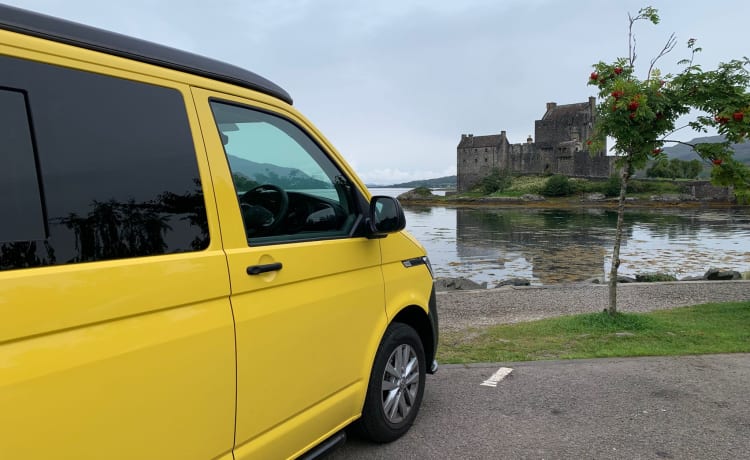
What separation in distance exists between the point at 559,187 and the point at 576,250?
60227mm

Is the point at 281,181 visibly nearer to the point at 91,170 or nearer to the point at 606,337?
the point at 91,170

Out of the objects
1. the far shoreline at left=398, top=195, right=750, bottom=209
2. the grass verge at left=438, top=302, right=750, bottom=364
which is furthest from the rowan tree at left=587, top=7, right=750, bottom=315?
the far shoreline at left=398, top=195, right=750, bottom=209

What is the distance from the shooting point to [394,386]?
3828 millimetres

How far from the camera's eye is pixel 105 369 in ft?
6.29

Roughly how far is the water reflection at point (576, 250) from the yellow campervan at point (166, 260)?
53.5ft

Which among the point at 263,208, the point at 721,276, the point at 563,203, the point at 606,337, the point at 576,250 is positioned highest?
the point at 263,208

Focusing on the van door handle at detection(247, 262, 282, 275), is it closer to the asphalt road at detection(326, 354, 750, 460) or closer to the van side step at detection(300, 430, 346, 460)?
the van side step at detection(300, 430, 346, 460)

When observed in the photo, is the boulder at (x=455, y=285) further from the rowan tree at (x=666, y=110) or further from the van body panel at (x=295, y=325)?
the van body panel at (x=295, y=325)

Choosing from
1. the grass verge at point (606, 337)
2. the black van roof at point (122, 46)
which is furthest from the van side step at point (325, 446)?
the grass verge at point (606, 337)

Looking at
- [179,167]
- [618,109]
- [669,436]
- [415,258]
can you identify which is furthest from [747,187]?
[179,167]

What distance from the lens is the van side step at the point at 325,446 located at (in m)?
3.02

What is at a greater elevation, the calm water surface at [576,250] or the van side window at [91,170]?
the van side window at [91,170]

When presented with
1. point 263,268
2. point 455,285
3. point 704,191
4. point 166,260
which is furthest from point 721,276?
point 704,191

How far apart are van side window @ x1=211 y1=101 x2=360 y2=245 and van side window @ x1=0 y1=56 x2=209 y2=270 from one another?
32 centimetres
